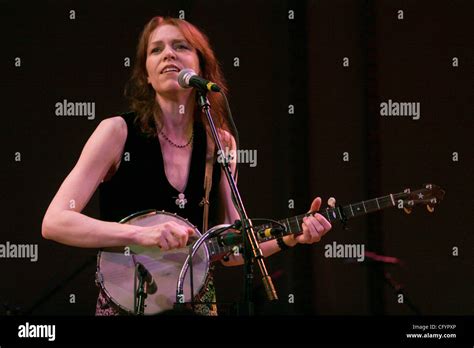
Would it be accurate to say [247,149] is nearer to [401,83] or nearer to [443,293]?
[401,83]

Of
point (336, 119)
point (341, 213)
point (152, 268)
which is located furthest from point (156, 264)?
point (336, 119)

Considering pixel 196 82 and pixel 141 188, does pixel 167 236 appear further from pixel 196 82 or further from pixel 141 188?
pixel 196 82

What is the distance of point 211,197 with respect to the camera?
331cm

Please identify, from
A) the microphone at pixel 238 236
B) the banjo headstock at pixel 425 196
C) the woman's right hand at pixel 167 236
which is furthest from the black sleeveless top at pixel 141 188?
the banjo headstock at pixel 425 196

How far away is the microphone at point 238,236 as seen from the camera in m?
2.60

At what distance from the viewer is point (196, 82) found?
2652 mm

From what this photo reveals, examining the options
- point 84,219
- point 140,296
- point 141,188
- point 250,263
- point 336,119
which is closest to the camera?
point 250,263

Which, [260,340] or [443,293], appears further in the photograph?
[443,293]

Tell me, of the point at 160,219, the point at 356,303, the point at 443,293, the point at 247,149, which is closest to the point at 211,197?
the point at 160,219

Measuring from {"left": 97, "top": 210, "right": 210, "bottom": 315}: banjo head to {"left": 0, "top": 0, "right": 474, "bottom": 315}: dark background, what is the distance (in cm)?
101

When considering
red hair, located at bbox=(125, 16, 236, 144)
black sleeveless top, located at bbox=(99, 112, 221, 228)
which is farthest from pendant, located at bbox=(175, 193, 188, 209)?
red hair, located at bbox=(125, 16, 236, 144)

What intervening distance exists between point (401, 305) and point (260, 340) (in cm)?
225

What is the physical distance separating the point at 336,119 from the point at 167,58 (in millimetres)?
1397

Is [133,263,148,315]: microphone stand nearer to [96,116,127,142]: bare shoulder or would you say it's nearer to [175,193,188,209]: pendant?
[175,193,188,209]: pendant
